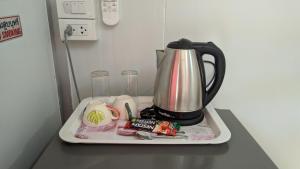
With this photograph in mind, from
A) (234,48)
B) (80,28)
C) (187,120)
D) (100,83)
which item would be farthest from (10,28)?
(234,48)

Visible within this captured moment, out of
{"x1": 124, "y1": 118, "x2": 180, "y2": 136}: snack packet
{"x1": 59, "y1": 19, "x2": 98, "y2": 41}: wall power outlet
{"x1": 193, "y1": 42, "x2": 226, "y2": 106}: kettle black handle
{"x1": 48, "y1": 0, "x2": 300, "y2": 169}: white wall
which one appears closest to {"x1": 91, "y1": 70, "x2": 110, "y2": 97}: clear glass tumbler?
{"x1": 48, "y1": 0, "x2": 300, "y2": 169}: white wall

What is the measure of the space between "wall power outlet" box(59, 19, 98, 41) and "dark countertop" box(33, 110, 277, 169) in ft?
1.28

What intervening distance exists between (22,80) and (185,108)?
47 cm

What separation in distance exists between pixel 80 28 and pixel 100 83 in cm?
22

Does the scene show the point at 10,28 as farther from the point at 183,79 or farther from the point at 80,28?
the point at 183,79

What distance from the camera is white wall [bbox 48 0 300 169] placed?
85 centimetres

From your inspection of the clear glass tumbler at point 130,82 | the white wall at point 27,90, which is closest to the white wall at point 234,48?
the clear glass tumbler at point 130,82

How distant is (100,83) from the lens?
0.92 m

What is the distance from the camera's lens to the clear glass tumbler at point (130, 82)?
2.99 feet

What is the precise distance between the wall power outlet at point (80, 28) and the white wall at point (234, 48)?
1.7 inches

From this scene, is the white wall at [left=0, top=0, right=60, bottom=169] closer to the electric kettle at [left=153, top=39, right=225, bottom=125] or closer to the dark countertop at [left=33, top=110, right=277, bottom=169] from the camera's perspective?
the dark countertop at [left=33, top=110, right=277, bottom=169]

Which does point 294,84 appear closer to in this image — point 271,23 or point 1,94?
point 271,23

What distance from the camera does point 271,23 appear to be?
2.81 ft

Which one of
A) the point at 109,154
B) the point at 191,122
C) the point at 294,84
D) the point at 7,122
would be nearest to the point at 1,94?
the point at 7,122
